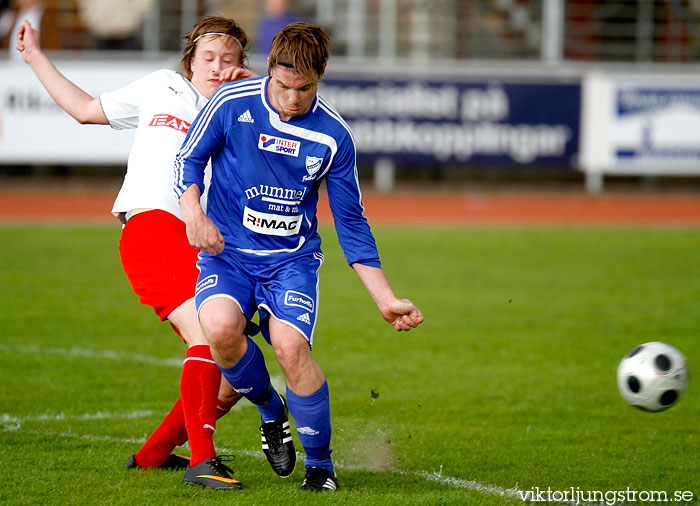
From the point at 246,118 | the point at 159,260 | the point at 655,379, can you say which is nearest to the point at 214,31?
the point at 246,118

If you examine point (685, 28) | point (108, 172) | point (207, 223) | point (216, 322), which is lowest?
point (108, 172)

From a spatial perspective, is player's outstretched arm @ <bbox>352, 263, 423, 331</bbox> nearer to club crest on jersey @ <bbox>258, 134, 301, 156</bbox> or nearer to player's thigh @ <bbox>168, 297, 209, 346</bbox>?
club crest on jersey @ <bbox>258, 134, 301, 156</bbox>

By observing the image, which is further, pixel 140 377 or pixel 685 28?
pixel 685 28

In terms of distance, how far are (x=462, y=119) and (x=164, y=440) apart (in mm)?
14028

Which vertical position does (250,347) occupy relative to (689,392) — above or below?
above

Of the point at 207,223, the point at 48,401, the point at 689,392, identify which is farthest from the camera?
the point at 689,392

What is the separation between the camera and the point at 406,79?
17766mm

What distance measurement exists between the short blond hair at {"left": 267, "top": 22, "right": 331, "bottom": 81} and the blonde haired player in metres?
0.54

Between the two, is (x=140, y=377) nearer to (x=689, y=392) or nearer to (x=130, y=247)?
(x=130, y=247)

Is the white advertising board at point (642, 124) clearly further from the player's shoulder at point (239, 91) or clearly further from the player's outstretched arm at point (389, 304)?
the player's shoulder at point (239, 91)

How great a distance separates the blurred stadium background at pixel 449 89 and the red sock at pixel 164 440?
13202 mm

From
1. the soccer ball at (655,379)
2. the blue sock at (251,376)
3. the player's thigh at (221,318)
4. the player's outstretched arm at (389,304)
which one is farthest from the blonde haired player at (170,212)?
the soccer ball at (655,379)

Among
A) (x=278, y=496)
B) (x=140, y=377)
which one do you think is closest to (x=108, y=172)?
(x=140, y=377)

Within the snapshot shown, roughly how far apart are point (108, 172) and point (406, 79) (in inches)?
259
